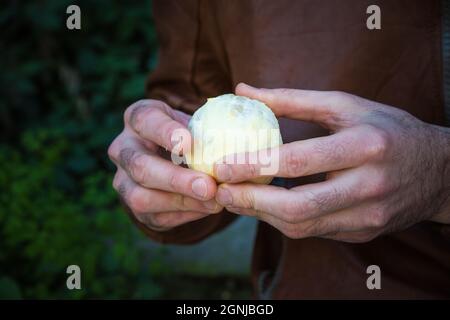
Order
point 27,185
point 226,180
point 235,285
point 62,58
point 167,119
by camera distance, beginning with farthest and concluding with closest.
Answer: point 62,58 → point 235,285 → point 27,185 → point 167,119 → point 226,180

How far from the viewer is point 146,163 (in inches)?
40.5

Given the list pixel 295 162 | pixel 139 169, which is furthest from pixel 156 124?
pixel 295 162

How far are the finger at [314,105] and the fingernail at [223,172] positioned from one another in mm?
213

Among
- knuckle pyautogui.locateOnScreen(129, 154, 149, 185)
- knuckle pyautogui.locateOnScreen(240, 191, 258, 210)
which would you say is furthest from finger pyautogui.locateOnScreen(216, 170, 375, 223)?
knuckle pyautogui.locateOnScreen(129, 154, 149, 185)

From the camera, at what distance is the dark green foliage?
1988 millimetres

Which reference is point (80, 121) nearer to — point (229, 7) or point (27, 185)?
point (27, 185)

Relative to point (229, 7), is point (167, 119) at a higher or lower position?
lower

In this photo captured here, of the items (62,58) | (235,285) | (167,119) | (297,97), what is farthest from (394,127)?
(62,58)

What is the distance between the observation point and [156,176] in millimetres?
1005

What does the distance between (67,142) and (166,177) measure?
1.61 meters

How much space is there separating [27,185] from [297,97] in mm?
1448

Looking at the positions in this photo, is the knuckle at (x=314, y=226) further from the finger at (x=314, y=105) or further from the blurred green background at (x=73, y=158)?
the blurred green background at (x=73, y=158)

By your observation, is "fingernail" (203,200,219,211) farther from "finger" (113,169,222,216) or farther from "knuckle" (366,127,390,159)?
"knuckle" (366,127,390,159)

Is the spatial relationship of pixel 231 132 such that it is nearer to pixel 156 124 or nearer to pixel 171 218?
pixel 156 124
